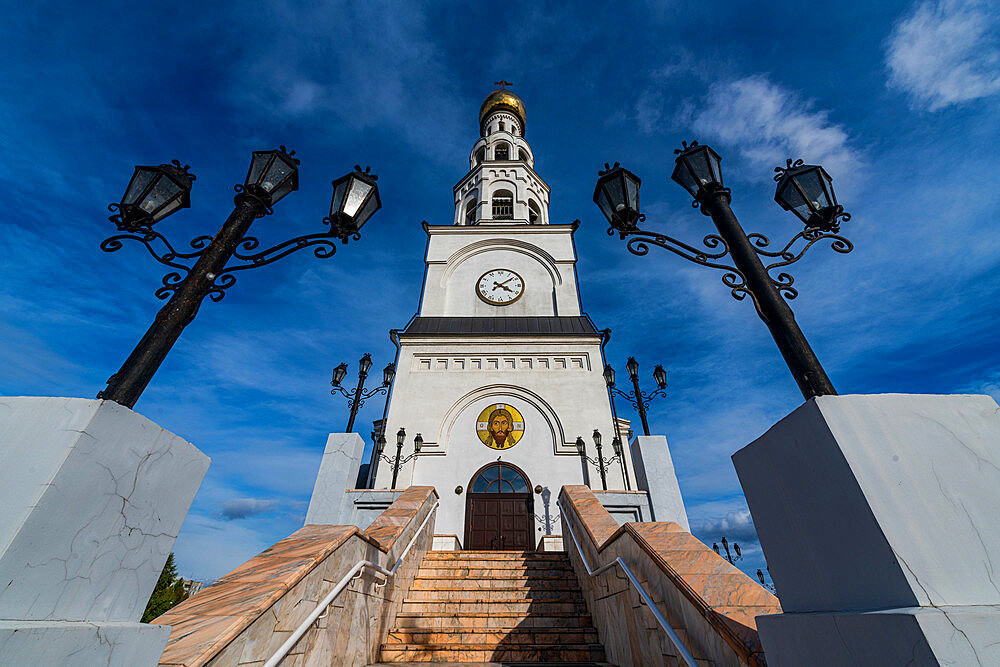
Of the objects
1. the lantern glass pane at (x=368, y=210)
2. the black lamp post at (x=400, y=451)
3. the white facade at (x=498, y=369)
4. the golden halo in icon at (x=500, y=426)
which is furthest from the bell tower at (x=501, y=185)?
the lantern glass pane at (x=368, y=210)

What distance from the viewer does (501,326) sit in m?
15.8

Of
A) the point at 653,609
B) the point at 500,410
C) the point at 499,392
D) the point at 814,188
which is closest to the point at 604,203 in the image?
the point at 814,188

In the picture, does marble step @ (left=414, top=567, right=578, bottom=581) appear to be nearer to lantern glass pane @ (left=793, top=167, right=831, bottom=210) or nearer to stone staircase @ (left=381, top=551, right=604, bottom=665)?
stone staircase @ (left=381, top=551, right=604, bottom=665)

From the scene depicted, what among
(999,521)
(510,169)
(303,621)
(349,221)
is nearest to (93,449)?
(303,621)

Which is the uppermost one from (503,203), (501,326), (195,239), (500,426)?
(503,203)

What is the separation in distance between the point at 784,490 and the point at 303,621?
3.43m

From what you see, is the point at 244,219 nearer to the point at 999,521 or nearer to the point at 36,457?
the point at 36,457

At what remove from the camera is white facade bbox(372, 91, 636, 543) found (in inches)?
491

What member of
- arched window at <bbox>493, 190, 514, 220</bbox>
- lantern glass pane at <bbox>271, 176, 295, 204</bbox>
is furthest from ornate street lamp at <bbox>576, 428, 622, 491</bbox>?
arched window at <bbox>493, 190, 514, 220</bbox>

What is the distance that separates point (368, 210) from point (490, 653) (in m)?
5.03

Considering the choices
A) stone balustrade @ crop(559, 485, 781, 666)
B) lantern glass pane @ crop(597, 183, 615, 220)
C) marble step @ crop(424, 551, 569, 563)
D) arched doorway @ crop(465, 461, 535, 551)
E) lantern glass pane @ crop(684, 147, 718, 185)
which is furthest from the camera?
arched doorway @ crop(465, 461, 535, 551)

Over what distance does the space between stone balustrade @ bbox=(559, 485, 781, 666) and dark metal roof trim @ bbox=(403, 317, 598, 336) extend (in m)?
10.3

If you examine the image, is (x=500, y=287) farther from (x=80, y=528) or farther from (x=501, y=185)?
(x=80, y=528)

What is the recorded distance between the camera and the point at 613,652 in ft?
14.0
